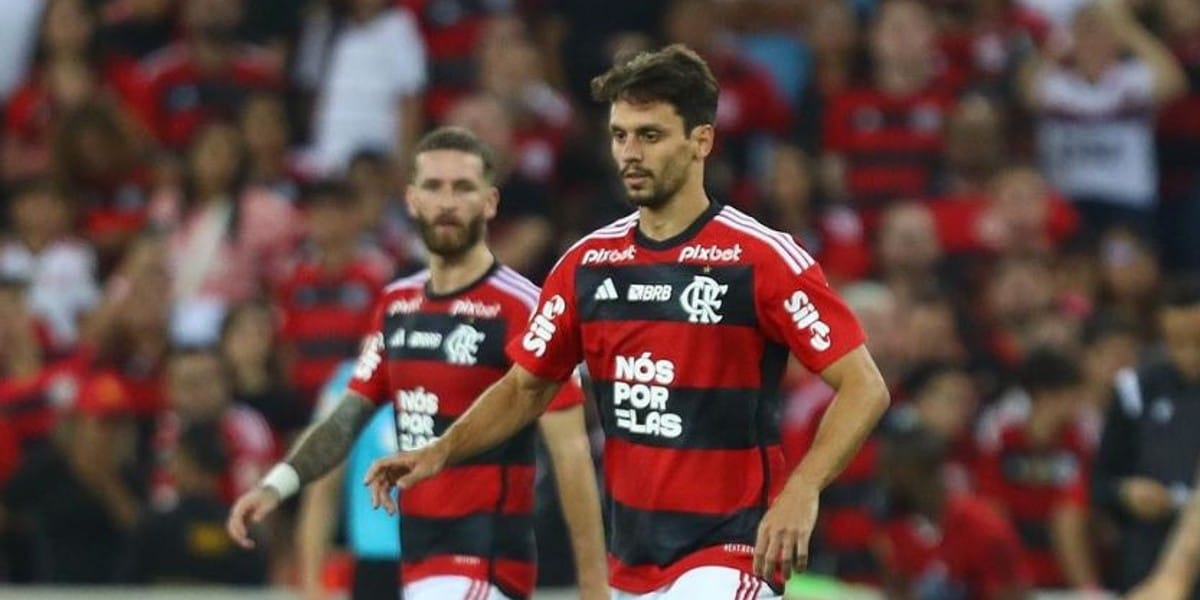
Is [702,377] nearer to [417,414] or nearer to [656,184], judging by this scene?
[656,184]

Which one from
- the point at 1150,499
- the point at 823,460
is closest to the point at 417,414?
the point at 823,460

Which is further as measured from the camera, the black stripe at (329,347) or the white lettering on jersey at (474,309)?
the black stripe at (329,347)

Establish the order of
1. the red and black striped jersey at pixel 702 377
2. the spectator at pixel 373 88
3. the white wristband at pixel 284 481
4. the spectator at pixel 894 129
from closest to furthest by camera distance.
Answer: the red and black striped jersey at pixel 702 377 < the white wristband at pixel 284 481 < the spectator at pixel 894 129 < the spectator at pixel 373 88

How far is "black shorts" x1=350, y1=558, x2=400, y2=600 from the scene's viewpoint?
9.94m

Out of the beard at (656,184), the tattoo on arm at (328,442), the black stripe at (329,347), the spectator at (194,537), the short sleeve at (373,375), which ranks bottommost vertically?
the spectator at (194,537)

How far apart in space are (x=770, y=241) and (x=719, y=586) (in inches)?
36.0

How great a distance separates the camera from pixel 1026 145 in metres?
16.0

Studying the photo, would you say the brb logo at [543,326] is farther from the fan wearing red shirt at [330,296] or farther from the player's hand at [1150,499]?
the fan wearing red shirt at [330,296]

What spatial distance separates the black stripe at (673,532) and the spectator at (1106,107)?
8.62 metres

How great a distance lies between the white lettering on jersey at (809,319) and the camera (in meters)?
7.06

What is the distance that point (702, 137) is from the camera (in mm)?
7250

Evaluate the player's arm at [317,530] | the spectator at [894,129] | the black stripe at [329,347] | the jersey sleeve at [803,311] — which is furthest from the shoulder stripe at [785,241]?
the spectator at [894,129]

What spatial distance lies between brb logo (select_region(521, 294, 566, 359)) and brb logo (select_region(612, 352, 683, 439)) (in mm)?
276

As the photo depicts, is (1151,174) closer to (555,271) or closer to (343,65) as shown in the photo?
(343,65)
